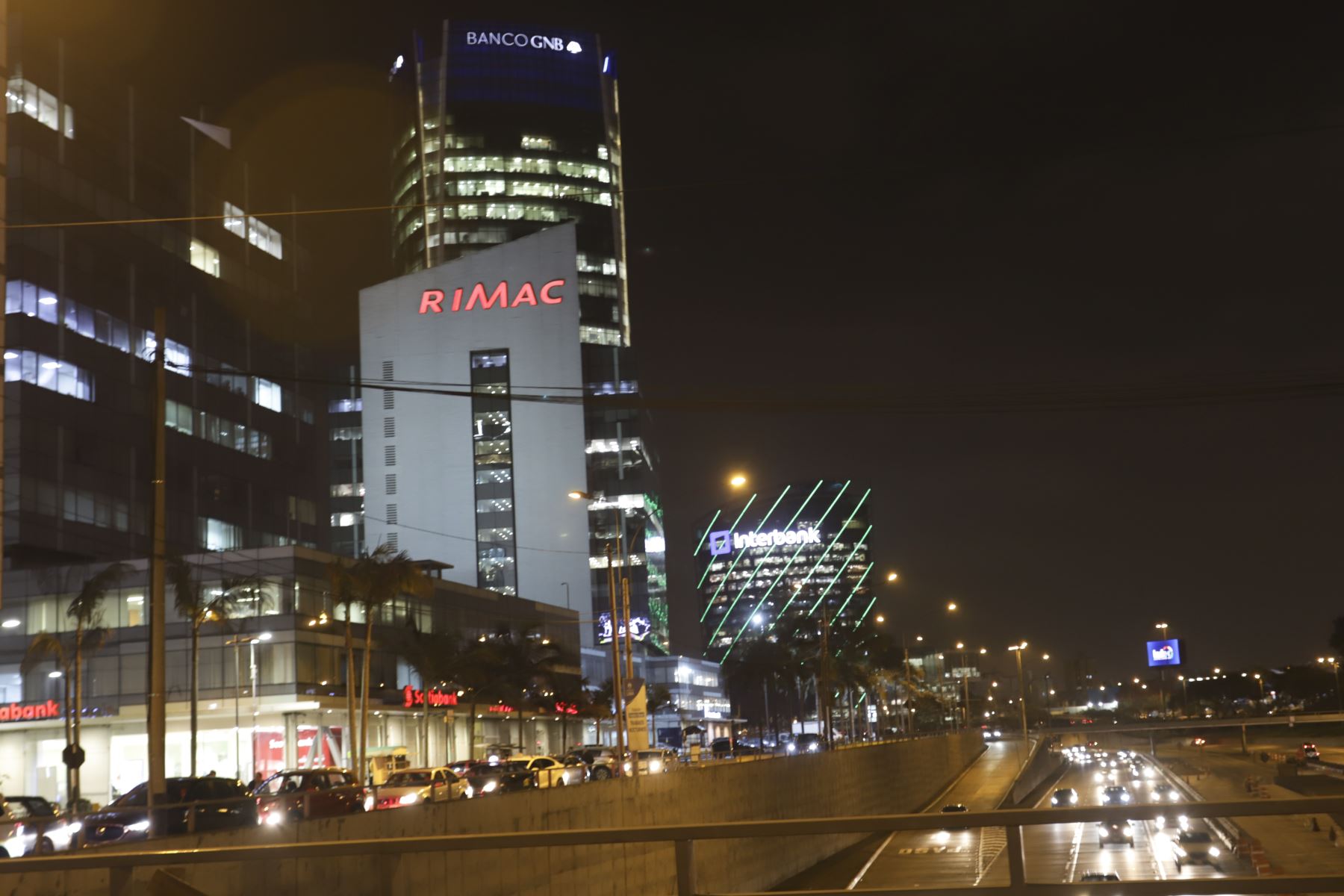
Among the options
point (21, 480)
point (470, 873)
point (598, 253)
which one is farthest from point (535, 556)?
point (470, 873)

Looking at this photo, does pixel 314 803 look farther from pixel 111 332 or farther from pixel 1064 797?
pixel 111 332

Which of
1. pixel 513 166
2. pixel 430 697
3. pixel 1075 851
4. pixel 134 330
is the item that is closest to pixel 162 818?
pixel 1075 851

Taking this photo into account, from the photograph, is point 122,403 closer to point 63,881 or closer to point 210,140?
point 210,140

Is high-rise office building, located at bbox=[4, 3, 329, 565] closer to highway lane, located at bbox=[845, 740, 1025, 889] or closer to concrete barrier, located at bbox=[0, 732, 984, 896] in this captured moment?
concrete barrier, located at bbox=[0, 732, 984, 896]

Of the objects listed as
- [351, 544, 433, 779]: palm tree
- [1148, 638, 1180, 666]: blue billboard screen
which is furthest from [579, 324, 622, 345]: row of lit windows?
[351, 544, 433, 779]: palm tree

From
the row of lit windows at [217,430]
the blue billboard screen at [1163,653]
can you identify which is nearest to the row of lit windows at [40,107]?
the row of lit windows at [217,430]

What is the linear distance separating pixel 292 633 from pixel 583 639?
7221 centimetres

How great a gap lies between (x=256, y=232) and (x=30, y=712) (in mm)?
51368

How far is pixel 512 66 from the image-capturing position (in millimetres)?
189625

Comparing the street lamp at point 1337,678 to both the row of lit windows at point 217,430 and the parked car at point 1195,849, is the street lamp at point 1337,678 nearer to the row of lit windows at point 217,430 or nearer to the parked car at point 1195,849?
the row of lit windows at point 217,430

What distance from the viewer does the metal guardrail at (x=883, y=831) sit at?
6.75 m

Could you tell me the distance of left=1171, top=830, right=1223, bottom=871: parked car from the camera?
7363 mm

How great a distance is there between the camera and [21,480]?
79625mm

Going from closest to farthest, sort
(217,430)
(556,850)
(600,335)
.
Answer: (556,850), (217,430), (600,335)
